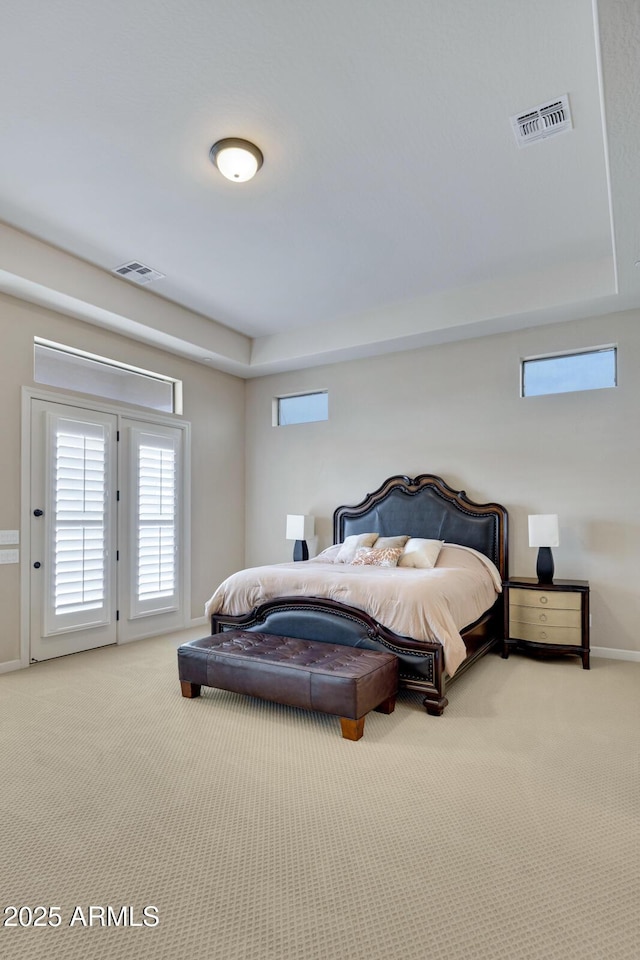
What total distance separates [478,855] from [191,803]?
3.88ft

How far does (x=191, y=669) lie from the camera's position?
359cm

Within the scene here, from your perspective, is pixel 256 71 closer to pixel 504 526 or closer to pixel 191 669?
pixel 191 669

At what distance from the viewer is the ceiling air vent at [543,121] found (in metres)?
2.76

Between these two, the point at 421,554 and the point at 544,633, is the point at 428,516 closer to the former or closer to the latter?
the point at 421,554

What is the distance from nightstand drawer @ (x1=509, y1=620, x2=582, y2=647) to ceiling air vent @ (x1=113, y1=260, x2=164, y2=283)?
4.22 metres

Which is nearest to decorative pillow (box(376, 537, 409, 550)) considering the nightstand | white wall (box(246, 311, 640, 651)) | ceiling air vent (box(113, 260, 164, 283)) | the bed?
the bed

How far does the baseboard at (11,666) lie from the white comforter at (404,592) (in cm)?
156

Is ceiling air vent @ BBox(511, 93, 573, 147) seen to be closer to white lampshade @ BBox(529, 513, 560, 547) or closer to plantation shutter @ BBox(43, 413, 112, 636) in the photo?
white lampshade @ BBox(529, 513, 560, 547)

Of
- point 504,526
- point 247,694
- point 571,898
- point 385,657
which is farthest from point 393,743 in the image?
point 504,526

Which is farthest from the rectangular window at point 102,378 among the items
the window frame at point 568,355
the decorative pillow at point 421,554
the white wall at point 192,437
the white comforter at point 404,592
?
the window frame at point 568,355

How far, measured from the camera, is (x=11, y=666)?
4316mm

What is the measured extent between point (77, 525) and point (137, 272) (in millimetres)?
2229

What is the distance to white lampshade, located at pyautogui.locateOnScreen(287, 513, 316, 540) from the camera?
5.99 metres

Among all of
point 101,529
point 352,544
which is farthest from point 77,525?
point 352,544
